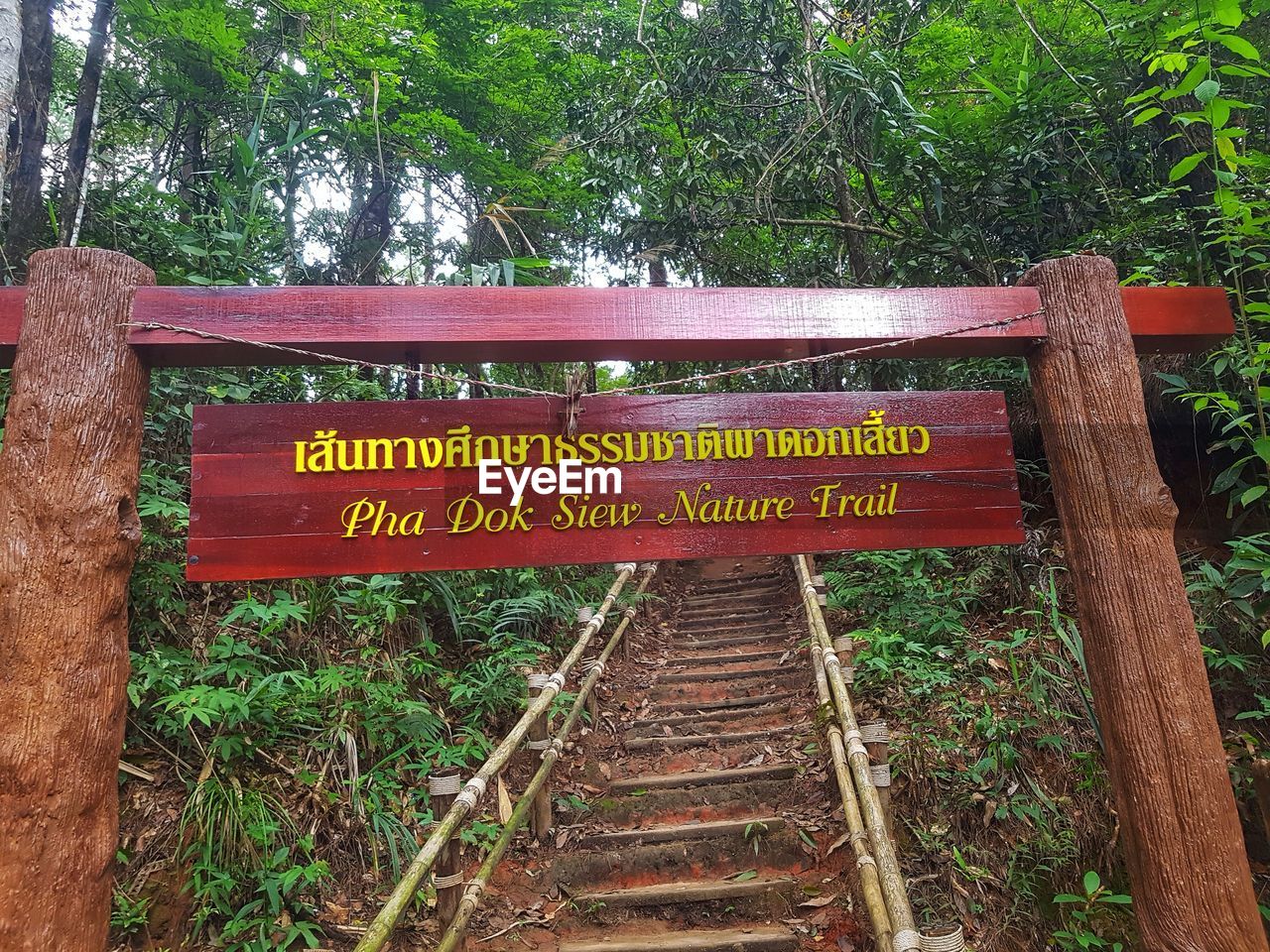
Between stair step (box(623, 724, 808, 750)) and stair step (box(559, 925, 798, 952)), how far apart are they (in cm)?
166

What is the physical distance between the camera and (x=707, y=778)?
168 inches

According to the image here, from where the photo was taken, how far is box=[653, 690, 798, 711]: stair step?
17.7 feet

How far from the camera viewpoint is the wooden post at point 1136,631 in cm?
180

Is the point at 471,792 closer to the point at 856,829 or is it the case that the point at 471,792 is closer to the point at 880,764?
the point at 856,829

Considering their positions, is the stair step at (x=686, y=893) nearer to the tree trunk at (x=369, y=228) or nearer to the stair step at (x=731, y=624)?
the stair step at (x=731, y=624)

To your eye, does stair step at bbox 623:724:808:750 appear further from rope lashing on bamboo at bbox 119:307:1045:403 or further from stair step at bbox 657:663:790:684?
rope lashing on bamboo at bbox 119:307:1045:403

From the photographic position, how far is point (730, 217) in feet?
19.0

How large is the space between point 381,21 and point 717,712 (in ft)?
21.5

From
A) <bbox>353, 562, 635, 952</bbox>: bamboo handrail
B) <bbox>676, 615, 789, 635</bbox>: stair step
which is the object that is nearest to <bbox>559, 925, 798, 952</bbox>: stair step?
<bbox>353, 562, 635, 952</bbox>: bamboo handrail

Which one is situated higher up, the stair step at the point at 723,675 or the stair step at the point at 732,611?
the stair step at the point at 732,611

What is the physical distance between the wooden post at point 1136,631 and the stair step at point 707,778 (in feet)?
8.06

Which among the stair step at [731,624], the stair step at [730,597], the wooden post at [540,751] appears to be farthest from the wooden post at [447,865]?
the stair step at [730,597]

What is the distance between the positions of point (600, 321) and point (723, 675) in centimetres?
453

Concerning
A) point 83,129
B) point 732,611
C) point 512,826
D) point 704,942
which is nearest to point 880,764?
point 704,942
